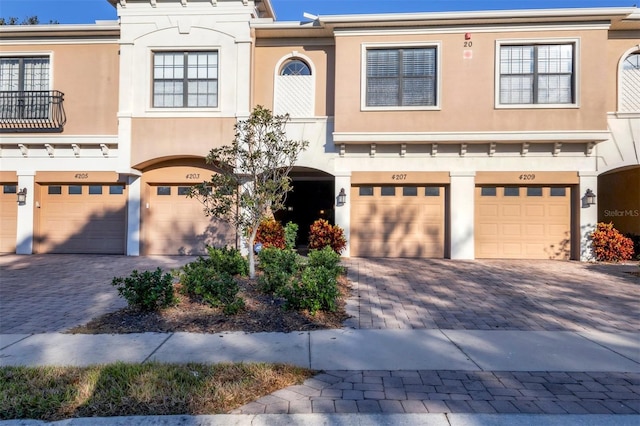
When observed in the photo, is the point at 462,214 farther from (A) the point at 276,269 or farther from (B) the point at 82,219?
(B) the point at 82,219

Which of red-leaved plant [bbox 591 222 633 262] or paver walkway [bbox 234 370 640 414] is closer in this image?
paver walkway [bbox 234 370 640 414]

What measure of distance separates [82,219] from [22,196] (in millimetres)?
2108

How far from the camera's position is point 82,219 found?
1439 centimetres

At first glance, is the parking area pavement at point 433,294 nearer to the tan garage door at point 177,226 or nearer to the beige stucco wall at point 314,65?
the tan garage door at point 177,226

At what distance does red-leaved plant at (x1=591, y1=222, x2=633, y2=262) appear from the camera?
40.1 feet

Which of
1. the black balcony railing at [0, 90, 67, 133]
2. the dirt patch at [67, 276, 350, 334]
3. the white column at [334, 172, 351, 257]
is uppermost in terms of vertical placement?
the black balcony railing at [0, 90, 67, 133]

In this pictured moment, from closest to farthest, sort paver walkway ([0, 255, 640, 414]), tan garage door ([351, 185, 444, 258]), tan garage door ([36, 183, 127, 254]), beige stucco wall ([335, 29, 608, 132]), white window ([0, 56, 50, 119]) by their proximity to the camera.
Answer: paver walkway ([0, 255, 640, 414])
beige stucco wall ([335, 29, 608, 132])
tan garage door ([351, 185, 444, 258])
white window ([0, 56, 50, 119])
tan garage door ([36, 183, 127, 254])

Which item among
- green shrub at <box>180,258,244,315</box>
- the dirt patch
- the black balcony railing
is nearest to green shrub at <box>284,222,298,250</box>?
green shrub at <box>180,258,244,315</box>

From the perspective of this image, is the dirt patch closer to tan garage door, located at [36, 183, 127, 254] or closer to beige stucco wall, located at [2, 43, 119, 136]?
tan garage door, located at [36, 183, 127, 254]

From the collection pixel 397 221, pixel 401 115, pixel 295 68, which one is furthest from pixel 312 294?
pixel 295 68

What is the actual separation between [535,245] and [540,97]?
4.74 m

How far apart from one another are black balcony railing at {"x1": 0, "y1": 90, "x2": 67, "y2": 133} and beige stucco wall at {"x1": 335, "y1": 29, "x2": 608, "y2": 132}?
9.78 metres

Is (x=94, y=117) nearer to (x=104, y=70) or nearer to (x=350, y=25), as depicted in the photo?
(x=104, y=70)

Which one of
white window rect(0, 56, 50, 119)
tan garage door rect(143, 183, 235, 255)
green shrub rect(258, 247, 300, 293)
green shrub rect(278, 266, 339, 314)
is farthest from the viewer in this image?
tan garage door rect(143, 183, 235, 255)
